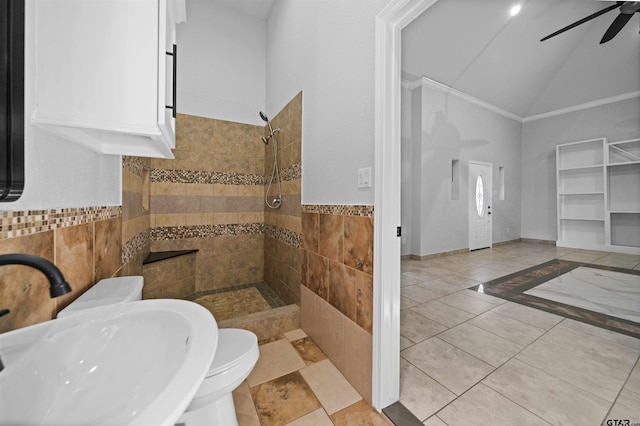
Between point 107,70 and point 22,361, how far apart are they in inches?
34.9

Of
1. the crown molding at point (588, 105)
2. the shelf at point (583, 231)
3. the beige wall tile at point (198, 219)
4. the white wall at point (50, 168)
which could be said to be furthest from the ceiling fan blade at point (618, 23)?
the beige wall tile at point (198, 219)

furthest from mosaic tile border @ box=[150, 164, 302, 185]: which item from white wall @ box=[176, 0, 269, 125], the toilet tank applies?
the toilet tank

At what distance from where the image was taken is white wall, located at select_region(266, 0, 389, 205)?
1289mm

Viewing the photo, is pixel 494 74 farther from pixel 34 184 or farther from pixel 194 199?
pixel 34 184

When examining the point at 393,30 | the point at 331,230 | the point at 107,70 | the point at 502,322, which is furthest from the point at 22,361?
the point at 502,322

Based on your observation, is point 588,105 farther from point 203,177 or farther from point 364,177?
point 203,177

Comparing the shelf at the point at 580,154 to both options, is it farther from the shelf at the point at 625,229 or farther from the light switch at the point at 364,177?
the light switch at the point at 364,177

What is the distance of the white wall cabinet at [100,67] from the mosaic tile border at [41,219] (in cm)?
28

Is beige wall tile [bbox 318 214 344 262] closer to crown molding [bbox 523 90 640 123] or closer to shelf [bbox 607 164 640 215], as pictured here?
shelf [bbox 607 164 640 215]

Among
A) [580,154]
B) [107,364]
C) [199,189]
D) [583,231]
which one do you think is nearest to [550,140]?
[580,154]

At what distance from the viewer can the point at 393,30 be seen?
1159mm

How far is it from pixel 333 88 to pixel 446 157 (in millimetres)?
3766

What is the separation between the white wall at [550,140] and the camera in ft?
15.5

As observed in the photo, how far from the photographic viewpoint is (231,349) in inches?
39.8
